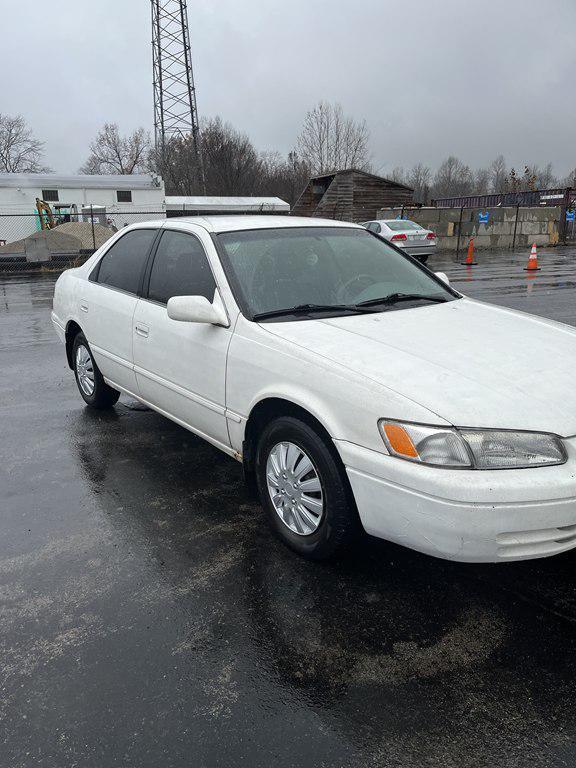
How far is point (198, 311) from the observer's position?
134 inches

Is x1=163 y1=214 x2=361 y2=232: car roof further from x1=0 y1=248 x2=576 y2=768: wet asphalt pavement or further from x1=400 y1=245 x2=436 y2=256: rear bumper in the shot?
x1=400 y1=245 x2=436 y2=256: rear bumper

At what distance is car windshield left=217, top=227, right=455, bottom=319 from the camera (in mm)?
3535

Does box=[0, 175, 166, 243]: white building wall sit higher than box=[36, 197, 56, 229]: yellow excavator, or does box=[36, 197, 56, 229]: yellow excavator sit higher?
box=[0, 175, 166, 243]: white building wall

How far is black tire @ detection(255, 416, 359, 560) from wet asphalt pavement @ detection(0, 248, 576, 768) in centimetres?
13

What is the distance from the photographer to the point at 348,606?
271 centimetres

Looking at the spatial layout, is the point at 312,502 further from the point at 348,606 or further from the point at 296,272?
the point at 296,272

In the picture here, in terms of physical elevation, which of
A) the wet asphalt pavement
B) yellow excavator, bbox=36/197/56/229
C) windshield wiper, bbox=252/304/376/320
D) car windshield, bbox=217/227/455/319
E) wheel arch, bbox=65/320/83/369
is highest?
yellow excavator, bbox=36/197/56/229

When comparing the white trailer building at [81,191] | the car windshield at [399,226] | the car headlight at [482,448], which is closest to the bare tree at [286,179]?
the white trailer building at [81,191]

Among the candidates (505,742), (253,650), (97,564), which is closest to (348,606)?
(253,650)

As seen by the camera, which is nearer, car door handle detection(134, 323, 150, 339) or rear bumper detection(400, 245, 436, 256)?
car door handle detection(134, 323, 150, 339)

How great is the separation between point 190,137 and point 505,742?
58.0 m

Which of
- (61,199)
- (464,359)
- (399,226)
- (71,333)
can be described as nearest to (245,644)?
(464,359)

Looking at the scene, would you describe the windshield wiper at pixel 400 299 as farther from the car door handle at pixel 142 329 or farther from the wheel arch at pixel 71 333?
the wheel arch at pixel 71 333

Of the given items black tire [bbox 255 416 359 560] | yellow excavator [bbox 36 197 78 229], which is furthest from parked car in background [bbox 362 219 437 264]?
black tire [bbox 255 416 359 560]
